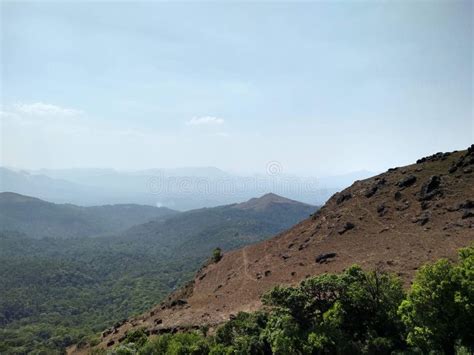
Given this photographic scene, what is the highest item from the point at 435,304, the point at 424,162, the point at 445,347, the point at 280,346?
the point at 424,162

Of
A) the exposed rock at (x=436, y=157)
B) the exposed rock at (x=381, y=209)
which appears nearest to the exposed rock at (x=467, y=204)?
the exposed rock at (x=381, y=209)

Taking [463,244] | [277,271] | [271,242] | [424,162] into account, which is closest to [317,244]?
[277,271]

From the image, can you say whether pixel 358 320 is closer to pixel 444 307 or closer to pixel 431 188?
pixel 444 307

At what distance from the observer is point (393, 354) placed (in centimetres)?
3294

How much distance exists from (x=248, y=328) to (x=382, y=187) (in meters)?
57.8

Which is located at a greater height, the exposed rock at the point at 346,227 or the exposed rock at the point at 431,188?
the exposed rock at the point at 431,188

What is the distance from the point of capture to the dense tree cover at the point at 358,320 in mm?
30578

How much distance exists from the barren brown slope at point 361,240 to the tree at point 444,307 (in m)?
19.0

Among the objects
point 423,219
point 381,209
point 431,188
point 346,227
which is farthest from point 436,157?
point 346,227

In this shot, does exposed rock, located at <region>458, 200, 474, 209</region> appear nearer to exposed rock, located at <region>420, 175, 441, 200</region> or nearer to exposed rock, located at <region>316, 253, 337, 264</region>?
exposed rock, located at <region>420, 175, 441, 200</region>

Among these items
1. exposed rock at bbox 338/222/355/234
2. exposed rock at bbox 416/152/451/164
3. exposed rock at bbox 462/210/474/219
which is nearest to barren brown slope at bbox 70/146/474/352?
exposed rock at bbox 338/222/355/234

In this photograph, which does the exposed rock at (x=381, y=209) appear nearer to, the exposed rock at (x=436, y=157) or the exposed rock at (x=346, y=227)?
the exposed rock at (x=346, y=227)

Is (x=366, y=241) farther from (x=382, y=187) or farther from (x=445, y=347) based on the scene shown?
(x=445, y=347)

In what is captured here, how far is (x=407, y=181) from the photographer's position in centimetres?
8238
